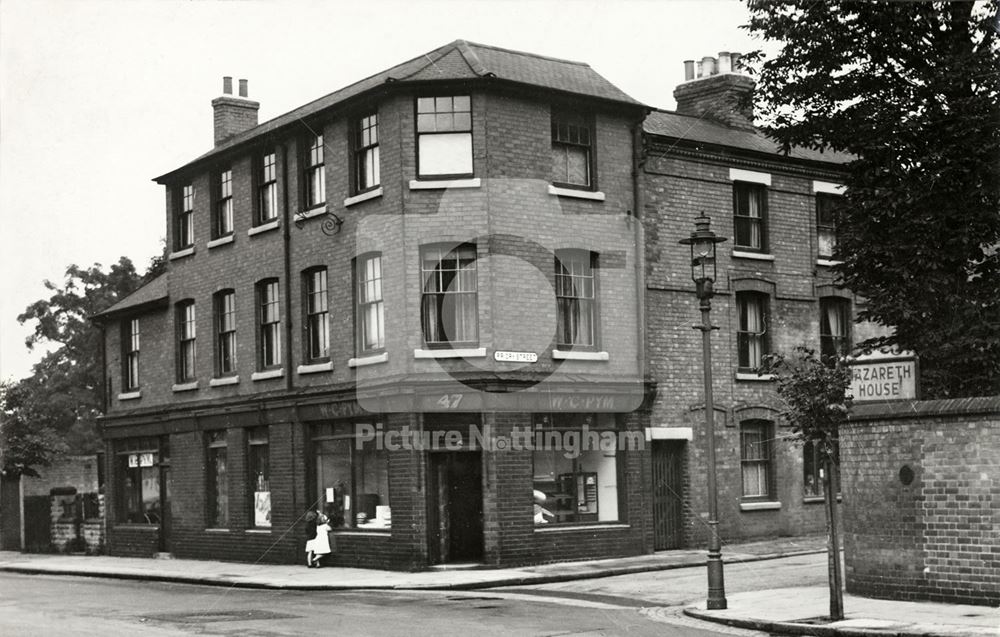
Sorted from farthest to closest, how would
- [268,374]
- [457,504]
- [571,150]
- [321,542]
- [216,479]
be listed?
[216,479] < [268,374] < [321,542] < [571,150] < [457,504]

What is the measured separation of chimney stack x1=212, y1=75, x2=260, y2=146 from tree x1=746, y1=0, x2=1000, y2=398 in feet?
57.2

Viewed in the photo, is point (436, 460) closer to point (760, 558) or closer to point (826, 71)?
point (760, 558)

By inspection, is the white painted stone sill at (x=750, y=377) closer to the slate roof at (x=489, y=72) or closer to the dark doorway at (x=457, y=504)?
the slate roof at (x=489, y=72)

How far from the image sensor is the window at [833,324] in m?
29.4

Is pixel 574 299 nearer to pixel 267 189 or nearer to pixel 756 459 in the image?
pixel 756 459

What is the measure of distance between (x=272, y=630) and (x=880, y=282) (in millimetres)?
9976

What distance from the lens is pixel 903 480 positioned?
15.9 meters

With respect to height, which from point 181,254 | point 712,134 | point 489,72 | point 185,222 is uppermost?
point 489,72

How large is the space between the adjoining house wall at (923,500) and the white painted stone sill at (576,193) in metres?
9.39

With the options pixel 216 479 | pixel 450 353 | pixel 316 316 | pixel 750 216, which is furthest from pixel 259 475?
pixel 750 216

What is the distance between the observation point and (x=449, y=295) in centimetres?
2394

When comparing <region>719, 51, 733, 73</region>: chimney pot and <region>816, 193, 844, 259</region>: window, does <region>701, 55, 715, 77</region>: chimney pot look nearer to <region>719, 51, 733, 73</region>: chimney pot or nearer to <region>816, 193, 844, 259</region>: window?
<region>719, 51, 733, 73</region>: chimney pot

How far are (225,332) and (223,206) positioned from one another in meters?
3.10

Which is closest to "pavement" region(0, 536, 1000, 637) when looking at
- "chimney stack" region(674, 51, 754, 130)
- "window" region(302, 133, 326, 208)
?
"window" region(302, 133, 326, 208)
